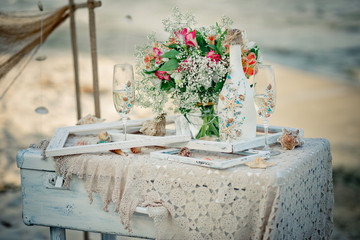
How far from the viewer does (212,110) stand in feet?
5.28

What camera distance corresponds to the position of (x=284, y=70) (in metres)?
3.33

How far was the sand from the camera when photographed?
323 cm

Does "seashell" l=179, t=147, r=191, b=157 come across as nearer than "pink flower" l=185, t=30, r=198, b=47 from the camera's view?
Yes

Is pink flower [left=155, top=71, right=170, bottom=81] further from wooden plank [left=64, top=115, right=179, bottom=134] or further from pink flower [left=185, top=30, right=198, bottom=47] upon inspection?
wooden plank [left=64, top=115, right=179, bottom=134]

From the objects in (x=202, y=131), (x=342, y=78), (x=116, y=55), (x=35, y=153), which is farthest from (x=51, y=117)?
(x=342, y=78)

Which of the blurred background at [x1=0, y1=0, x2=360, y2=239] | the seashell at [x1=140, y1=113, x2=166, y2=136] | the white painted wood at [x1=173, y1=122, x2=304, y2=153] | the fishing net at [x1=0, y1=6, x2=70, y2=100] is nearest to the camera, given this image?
the white painted wood at [x1=173, y1=122, x2=304, y2=153]

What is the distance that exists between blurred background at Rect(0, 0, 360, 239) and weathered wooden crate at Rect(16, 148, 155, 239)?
1.63 metres

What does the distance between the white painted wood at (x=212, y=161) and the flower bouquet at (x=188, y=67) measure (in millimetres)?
216

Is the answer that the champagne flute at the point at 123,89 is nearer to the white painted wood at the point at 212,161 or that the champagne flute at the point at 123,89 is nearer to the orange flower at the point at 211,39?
the white painted wood at the point at 212,161

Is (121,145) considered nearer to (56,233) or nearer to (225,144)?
(225,144)

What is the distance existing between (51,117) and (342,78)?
8.20ft

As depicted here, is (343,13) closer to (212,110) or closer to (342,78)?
(342,78)

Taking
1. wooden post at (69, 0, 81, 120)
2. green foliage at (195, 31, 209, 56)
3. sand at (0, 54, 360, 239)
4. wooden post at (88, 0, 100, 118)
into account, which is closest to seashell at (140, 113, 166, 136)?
green foliage at (195, 31, 209, 56)

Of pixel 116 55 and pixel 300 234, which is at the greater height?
pixel 116 55
